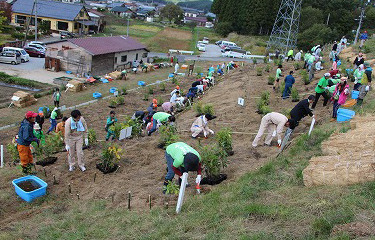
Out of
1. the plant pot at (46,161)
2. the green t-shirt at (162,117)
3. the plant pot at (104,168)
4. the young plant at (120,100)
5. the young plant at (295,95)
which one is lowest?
the young plant at (120,100)

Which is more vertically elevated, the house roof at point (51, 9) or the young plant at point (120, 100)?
the house roof at point (51, 9)

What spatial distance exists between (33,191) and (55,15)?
4497 centimetres

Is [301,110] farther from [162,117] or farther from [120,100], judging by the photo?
[120,100]

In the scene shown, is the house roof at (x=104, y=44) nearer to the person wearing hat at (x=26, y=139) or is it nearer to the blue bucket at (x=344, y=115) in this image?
the person wearing hat at (x=26, y=139)

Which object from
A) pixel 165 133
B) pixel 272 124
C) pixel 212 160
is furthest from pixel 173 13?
pixel 212 160

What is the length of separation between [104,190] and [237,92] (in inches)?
426

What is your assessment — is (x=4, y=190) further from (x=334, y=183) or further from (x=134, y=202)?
(x=334, y=183)

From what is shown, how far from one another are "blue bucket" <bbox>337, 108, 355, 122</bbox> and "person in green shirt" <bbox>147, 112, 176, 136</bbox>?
14.9 feet

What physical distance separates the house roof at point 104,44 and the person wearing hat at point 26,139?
18463mm

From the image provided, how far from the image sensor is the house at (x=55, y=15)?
4609 centimetres

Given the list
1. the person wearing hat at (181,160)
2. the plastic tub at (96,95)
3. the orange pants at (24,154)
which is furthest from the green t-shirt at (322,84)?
the plastic tub at (96,95)

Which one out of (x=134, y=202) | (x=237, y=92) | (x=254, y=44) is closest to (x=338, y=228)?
(x=134, y=202)

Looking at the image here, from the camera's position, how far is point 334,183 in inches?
221

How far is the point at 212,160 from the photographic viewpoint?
6.74 meters
